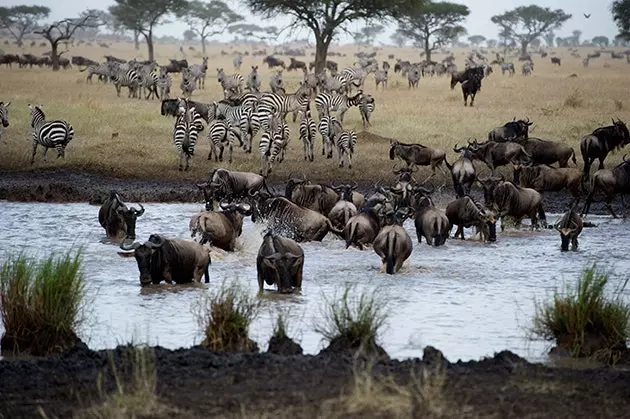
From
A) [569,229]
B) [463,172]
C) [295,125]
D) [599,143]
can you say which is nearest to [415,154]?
[463,172]

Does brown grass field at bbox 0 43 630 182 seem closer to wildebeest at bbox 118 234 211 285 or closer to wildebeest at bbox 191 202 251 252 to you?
wildebeest at bbox 191 202 251 252

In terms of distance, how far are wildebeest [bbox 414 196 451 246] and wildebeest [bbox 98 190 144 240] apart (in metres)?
3.43

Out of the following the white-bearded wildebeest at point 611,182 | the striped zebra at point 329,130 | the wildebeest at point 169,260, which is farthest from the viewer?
the striped zebra at point 329,130

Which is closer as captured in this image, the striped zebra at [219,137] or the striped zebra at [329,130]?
the striped zebra at [219,137]

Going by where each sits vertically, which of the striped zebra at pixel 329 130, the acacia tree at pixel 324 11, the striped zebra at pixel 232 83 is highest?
the acacia tree at pixel 324 11

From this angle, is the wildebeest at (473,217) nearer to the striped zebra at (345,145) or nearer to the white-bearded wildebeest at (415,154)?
the white-bearded wildebeest at (415,154)

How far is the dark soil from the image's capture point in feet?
20.2

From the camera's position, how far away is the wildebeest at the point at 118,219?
525 inches

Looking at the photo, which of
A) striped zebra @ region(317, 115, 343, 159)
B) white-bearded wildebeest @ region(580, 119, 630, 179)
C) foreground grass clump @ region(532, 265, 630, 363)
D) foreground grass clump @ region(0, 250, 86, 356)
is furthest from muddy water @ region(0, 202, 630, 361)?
striped zebra @ region(317, 115, 343, 159)

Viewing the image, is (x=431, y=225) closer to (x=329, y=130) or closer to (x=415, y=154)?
(x=415, y=154)

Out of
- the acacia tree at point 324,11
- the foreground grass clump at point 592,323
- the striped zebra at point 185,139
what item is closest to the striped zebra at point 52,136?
the striped zebra at point 185,139

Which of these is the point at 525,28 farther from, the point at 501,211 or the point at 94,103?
the point at 501,211

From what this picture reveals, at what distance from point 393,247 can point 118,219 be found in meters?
3.86

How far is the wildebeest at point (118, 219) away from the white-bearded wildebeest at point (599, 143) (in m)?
8.82
